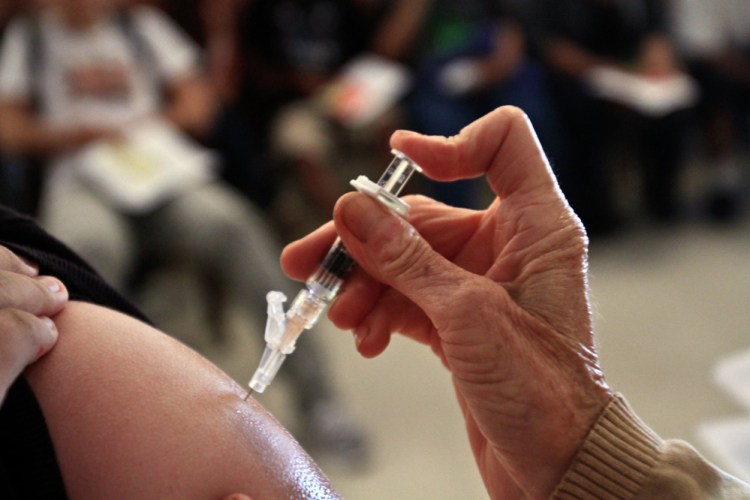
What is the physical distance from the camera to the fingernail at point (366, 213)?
0.70 metres

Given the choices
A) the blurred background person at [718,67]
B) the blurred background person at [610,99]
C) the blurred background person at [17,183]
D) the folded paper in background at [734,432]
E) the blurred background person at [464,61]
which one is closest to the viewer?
the folded paper in background at [734,432]

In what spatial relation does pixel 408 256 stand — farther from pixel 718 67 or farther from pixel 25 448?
pixel 718 67

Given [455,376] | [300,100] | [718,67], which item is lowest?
[455,376]

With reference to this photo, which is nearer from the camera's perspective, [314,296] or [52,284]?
[52,284]

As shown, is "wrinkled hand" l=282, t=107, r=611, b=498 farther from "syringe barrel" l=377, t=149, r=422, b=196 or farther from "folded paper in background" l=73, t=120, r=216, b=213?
"folded paper in background" l=73, t=120, r=216, b=213

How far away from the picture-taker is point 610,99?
3262mm

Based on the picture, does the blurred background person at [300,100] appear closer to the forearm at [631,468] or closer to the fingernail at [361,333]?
the fingernail at [361,333]

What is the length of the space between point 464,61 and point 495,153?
101 inches

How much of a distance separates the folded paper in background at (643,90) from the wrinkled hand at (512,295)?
99.6 inches

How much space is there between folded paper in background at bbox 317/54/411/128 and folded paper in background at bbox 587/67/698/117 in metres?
0.82

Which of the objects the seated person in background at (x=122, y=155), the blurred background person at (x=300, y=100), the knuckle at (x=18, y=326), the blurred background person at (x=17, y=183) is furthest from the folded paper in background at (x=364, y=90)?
the knuckle at (x=18, y=326)

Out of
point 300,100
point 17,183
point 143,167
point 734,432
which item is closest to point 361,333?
point 734,432

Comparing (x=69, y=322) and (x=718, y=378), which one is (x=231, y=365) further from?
(x=69, y=322)

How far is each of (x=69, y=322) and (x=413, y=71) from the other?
Answer: 2.70 meters
